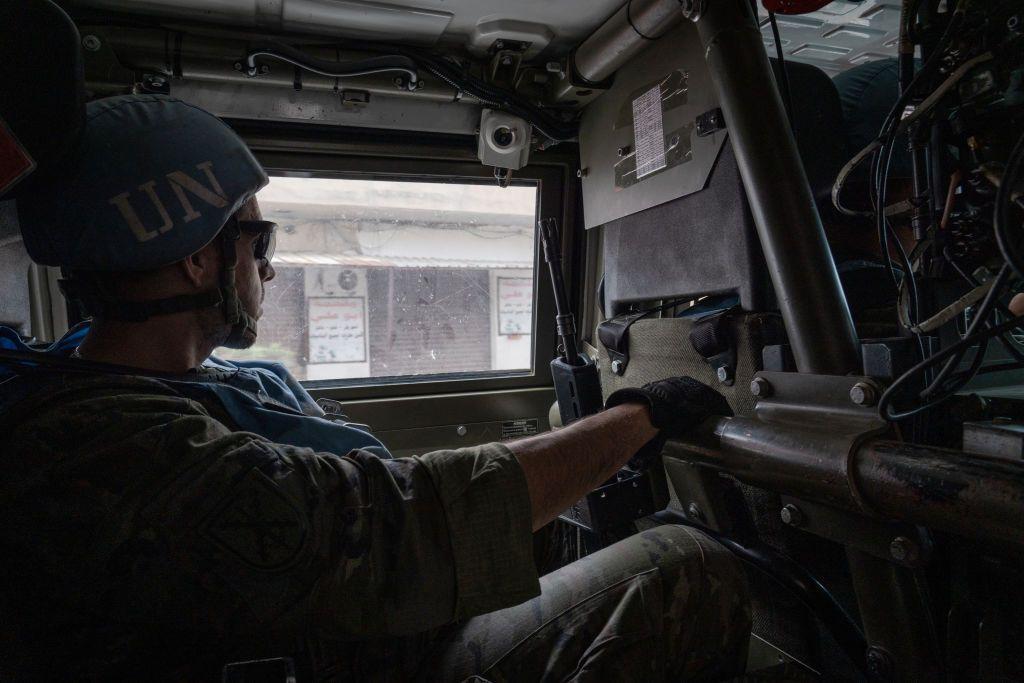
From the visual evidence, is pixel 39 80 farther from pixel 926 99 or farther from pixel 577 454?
pixel 926 99

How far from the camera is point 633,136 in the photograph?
2031 millimetres

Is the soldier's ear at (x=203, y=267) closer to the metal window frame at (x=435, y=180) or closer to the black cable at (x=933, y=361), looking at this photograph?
the metal window frame at (x=435, y=180)

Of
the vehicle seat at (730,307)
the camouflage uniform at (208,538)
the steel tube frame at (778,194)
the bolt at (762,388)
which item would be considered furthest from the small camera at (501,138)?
the camouflage uniform at (208,538)

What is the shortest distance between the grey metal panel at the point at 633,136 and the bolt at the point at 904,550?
1007mm

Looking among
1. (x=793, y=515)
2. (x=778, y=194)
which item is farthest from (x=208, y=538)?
(x=778, y=194)

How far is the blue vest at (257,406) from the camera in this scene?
1.18 m

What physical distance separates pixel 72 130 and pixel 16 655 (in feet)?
2.72

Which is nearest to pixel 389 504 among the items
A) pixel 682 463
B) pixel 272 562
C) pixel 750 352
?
pixel 272 562

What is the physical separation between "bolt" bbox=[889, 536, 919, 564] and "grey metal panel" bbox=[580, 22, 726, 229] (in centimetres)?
101

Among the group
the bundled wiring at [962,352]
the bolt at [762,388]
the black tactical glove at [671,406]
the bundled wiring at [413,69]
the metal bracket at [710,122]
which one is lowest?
the black tactical glove at [671,406]

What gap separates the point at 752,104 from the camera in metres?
1.38

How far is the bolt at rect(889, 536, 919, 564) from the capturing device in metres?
1.00

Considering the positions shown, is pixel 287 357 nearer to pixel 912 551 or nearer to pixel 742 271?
pixel 742 271

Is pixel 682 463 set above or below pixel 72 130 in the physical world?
below
